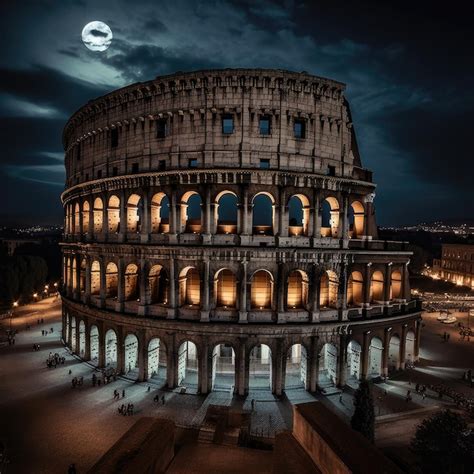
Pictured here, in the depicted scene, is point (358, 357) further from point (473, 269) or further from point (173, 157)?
point (473, 269)

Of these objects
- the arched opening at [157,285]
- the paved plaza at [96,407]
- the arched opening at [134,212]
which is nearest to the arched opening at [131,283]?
the arched opening at [157,285]

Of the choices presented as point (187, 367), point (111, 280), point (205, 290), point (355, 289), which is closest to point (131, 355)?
point (187, 367)

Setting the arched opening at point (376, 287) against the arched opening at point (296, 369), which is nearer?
the arched opening at point (296, 369)

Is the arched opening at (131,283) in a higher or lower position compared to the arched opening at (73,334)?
higher

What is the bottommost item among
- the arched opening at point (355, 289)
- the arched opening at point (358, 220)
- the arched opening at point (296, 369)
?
the arched opening at point (296, 369)

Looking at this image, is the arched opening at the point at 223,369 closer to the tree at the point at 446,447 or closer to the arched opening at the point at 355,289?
the arched opening at the point at 355,289

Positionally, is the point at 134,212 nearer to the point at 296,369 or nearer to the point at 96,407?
the point at 96,407
